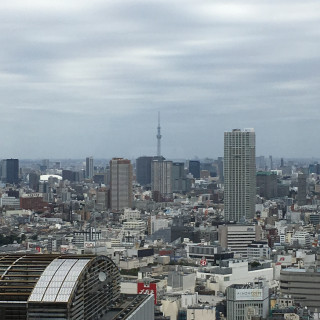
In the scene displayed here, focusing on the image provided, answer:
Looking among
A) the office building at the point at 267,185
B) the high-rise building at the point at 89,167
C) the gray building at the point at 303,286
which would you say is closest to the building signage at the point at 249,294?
the gray building at the point at 303,286

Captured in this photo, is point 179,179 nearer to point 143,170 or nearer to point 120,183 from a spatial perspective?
point 143,170

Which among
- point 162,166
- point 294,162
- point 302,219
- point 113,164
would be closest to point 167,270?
point 302,219

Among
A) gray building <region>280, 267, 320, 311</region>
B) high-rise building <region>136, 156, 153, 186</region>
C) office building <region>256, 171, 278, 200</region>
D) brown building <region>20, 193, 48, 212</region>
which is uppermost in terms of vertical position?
high-rise building <region>136, 156, 153, 186</region>

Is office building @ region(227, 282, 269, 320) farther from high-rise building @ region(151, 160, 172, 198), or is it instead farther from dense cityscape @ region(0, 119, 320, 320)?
high-rise building @ region(151, 160, 172, 198)

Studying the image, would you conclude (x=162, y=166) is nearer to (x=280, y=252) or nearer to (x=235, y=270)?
(x=280, y=252)

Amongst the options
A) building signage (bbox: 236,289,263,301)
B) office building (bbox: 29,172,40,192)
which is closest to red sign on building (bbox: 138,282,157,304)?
building signage (bbox: 236,289,263,301)

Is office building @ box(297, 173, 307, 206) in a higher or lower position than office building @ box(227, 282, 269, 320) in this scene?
higher

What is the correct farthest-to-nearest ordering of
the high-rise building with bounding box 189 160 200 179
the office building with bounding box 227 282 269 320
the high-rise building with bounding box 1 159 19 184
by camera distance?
the high-rise building with bounding box 189 160 200 179
the high-rise building with bounding box 1 159 19 184
the office building with bounding box 227 282 269 320
